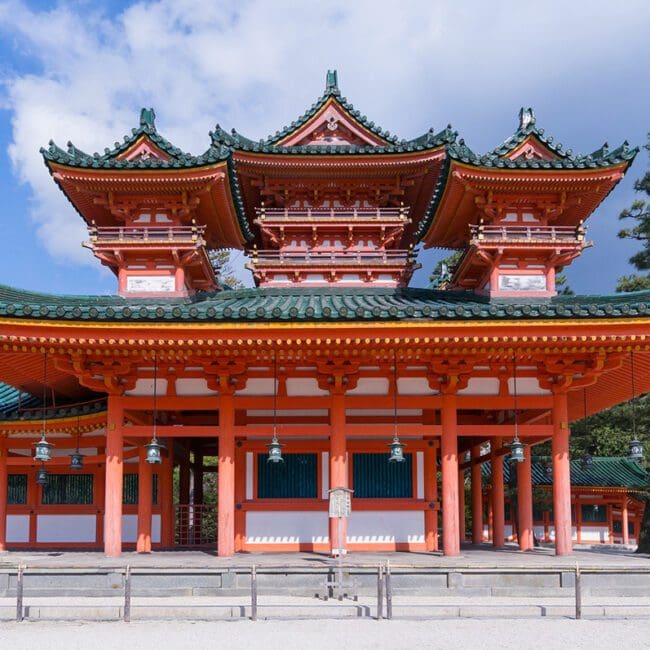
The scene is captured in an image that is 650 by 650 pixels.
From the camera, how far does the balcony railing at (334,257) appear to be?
2025 cm

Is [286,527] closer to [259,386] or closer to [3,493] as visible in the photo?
[259,386]

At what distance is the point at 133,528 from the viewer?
1845 cm

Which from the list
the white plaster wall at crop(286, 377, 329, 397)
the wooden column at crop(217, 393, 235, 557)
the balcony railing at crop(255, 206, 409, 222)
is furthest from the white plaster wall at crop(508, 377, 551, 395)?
the balcony railing at crop(255, 206, 409, 222)

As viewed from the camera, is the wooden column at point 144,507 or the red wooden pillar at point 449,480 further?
the wooden column at point 144,507

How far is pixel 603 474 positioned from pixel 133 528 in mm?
22630

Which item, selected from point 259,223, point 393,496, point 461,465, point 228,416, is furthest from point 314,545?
point 259,223

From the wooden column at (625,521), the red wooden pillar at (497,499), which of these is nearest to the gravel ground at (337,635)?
the red wooden pillar at (497,499)

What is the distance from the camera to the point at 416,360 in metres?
15.3

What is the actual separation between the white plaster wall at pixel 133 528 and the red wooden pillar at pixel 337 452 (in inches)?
213

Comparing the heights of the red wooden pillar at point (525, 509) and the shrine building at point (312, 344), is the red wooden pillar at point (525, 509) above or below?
below

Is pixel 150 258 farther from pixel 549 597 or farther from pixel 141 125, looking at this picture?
pixel 549 597

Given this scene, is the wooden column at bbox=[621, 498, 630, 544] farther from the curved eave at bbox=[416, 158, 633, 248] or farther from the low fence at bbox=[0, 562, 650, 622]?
the low fence at bbox=[0, 562, 650, 622]

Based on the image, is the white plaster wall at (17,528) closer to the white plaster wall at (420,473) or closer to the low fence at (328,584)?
the low fence at (328,584)

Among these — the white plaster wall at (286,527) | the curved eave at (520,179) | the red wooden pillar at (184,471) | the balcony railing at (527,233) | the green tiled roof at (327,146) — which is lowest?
the white plaster wall at (286,527)
